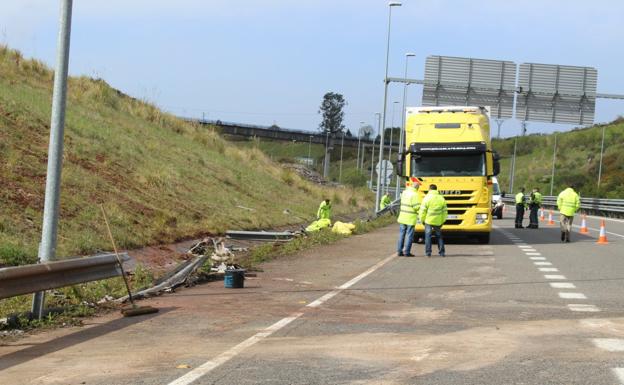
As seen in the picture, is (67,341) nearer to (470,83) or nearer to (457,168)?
(457,168)

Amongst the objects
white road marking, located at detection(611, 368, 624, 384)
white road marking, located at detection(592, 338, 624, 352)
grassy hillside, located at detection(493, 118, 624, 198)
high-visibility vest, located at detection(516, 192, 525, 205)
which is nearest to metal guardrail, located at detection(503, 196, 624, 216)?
grassy hillside, located at detection(493, 118, 624, 198)

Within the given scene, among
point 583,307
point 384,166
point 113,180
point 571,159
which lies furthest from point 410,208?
point 571,159

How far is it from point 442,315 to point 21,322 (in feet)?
16.1

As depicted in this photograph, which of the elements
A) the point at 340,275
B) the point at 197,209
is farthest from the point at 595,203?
the point at 340,275

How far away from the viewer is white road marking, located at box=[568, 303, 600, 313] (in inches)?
436

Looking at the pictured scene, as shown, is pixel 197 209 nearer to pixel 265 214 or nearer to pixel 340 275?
pixel 265 214

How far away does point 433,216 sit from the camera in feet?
66.6

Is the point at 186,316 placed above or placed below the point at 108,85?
below

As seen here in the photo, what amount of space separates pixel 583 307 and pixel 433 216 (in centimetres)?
903

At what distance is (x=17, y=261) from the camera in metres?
14.1

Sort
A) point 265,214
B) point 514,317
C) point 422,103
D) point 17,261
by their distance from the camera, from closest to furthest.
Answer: point 514,317, point 17,261, point 265,214, point 422,103

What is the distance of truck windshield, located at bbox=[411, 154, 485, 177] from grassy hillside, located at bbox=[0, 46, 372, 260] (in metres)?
6.38

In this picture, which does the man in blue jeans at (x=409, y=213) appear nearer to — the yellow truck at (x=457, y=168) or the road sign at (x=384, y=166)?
the yellow truck at (x=457, y=168)

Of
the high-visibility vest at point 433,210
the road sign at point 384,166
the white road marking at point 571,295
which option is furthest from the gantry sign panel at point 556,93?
the white road marking at point 571,295
